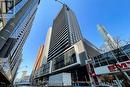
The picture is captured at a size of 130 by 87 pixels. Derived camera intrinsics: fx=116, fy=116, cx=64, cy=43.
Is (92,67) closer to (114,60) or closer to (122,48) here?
(114,60)

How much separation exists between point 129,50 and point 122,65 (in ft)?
11.9

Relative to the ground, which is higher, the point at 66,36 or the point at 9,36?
the point at 66,36

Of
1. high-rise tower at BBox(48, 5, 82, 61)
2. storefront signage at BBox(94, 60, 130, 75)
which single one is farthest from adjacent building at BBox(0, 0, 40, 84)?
high-rise tower at BBox(48, 5, 82, 61)

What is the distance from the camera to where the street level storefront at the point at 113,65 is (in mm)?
24703

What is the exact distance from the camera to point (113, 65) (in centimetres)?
2716

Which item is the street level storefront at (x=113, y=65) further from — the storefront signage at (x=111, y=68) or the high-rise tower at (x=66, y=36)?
the high-rise tower at (x=66, y=36)

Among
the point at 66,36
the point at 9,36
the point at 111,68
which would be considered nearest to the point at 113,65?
the point at 111,68

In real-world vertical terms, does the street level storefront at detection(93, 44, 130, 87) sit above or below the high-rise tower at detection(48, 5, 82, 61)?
below

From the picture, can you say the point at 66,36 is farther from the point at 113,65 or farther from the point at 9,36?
the point at 9,36

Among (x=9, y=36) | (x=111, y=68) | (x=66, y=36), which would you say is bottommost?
(x=111, y=68)

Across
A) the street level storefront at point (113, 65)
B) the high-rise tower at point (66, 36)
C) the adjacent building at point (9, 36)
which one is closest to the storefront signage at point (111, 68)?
the street level storefront at point (113, 65)

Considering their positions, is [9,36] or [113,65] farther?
[113,65]

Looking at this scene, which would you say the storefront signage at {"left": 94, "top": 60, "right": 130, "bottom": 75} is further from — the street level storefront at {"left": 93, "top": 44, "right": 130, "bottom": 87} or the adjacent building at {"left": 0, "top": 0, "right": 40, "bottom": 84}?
the adjacent building at {"left": 0, "top": 0, "right": 40, "bottom": 84}

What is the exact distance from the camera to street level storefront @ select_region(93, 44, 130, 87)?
24703 mm
